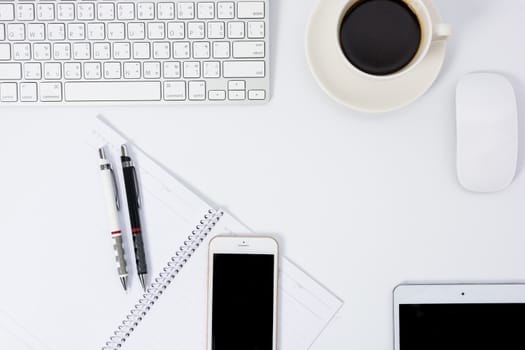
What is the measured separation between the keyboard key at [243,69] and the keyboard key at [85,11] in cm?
18

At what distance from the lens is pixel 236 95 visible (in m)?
0.68

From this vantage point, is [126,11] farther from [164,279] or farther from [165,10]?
[164,279]

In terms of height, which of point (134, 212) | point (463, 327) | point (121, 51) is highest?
point (121, 51)

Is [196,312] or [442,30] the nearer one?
[442,30]

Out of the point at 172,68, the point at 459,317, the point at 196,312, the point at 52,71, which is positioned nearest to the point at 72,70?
the point at 52,71

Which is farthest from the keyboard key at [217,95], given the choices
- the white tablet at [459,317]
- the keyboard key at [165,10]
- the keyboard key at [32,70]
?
the white tablet at [459,317]

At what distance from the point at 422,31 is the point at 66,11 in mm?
449

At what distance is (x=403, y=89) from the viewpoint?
654mm

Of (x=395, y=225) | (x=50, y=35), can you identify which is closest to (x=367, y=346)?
(x=395, y=225)

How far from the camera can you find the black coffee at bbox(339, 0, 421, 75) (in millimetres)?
615

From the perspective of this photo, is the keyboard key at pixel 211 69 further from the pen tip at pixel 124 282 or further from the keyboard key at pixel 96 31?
the pen tip at pixel 124 282

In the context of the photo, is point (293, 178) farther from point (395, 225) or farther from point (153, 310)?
point (153, 310)

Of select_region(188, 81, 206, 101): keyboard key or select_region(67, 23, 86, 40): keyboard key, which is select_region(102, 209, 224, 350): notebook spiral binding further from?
select_region(67, 23, 86, 40): keyboard key

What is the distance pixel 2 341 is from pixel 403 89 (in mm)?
621
